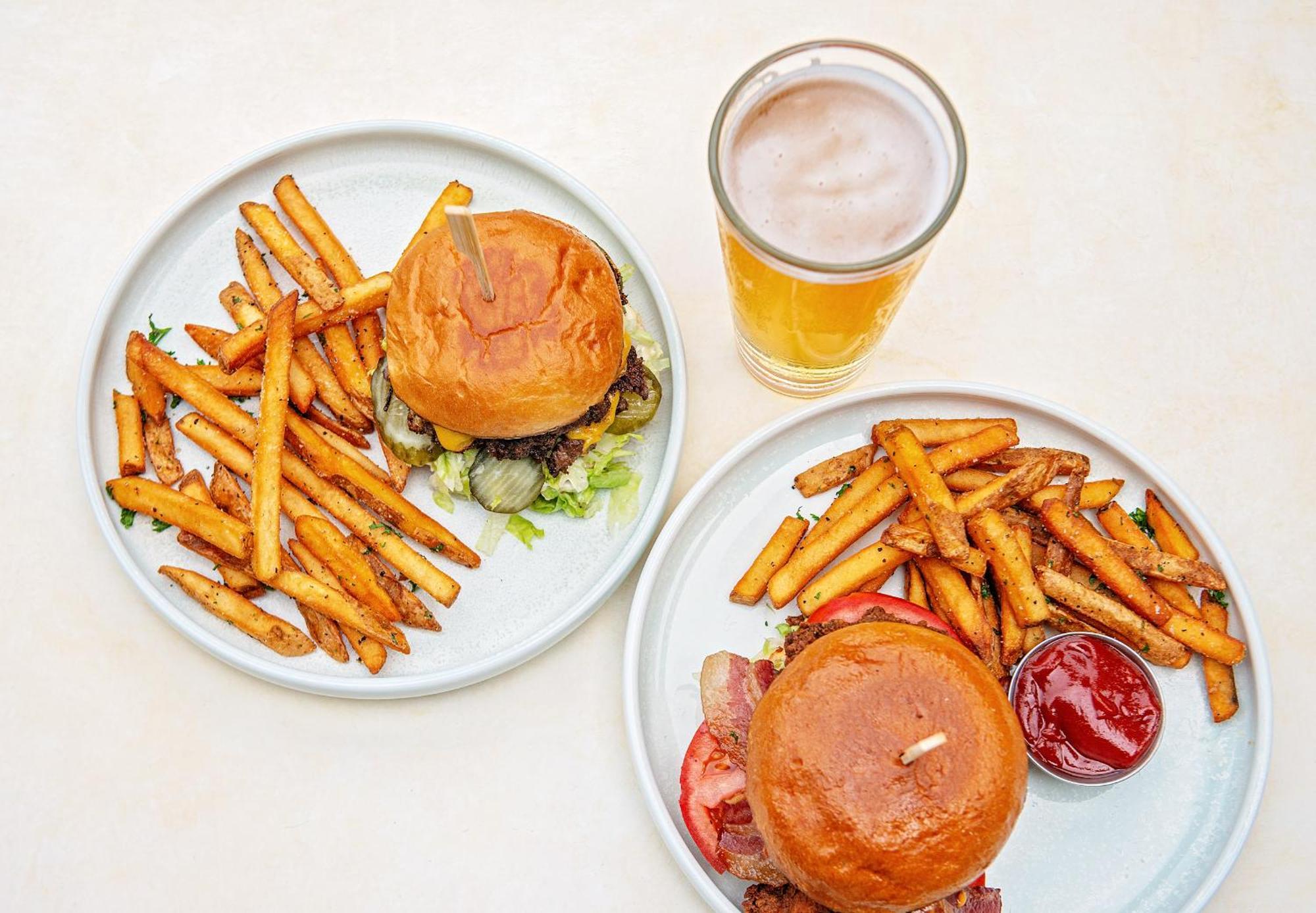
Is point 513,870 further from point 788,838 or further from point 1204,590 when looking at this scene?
point 1204,590

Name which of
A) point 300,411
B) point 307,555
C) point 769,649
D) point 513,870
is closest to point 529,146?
point 300,411

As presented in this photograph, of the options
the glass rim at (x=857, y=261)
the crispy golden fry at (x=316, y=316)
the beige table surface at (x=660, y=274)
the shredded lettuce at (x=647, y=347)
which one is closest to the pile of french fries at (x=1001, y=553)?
the beige table surface at (x=660, y=274)

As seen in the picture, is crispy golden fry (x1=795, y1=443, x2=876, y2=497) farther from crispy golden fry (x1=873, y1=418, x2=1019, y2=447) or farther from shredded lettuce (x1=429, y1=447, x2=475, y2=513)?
shredded lettuce (x1=429, y1=447, x2=475, y2=513)

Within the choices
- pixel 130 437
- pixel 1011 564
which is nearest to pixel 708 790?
pixel 1011 564

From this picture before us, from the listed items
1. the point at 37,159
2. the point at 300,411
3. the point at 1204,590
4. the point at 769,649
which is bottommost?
the point at 769,649

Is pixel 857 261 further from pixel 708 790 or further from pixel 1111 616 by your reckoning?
pixel 708 790

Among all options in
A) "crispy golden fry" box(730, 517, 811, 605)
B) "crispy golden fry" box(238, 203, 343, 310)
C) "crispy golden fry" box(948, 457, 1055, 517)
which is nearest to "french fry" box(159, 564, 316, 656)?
"crispy golden fry" box(238, 203, 343, 310)
